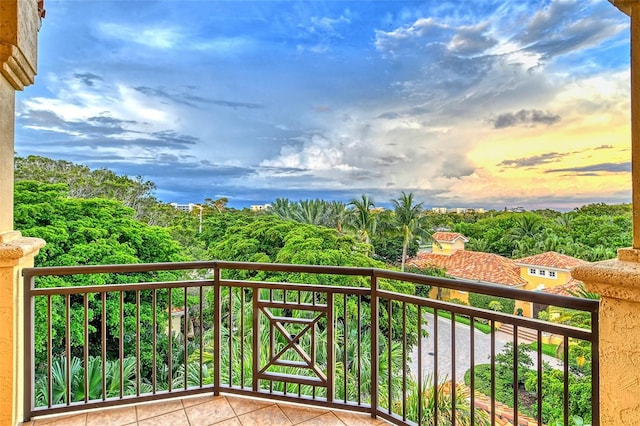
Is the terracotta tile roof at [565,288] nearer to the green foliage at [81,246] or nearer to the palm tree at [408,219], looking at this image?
the palm tree at [408,219]

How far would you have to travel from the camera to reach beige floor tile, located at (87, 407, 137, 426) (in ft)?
7.21

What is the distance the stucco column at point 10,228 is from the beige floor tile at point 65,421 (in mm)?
118

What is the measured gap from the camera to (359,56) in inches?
427

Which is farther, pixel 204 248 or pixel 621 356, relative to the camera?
pixel 204 248

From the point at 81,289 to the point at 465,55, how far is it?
11361mm

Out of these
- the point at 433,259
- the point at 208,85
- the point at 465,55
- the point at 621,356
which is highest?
the point at 465,55

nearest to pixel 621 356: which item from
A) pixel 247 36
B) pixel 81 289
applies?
pixel 81 289

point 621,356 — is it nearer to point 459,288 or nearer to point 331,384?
point 459,288

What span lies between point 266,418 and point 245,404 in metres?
0.24

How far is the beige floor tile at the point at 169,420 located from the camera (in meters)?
2.20

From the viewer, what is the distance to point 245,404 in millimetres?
2459

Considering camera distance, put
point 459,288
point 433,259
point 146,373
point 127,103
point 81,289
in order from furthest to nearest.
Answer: point 433,259, point 127,103, point 146,373, point 81,289, point 459,288

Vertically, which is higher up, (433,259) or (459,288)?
(459,288)

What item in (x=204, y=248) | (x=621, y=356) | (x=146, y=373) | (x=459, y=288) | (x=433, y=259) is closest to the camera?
(x=621, y=356)
